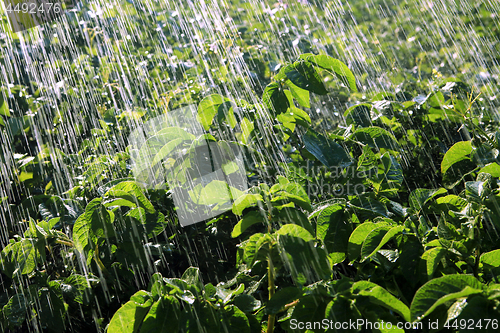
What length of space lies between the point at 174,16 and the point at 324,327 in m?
3.27

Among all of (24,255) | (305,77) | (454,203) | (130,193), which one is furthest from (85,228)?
(454,203)

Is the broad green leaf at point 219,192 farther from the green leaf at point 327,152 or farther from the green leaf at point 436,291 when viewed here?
the green leaf at point 436,291

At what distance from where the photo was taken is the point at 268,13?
3.41m

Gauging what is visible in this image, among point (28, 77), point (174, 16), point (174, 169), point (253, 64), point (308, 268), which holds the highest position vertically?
point (174, 16)

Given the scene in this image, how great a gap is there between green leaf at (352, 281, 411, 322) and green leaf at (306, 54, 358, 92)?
518 mm

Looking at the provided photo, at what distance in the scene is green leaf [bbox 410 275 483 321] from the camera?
0.59m

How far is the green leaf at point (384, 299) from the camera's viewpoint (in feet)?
2.03

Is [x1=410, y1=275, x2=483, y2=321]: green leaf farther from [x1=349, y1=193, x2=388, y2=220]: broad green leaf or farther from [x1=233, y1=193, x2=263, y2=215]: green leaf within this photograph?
[x1=233, y1=193, x2=263, y2=215]: green leaf

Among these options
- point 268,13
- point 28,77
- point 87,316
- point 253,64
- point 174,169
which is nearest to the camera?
point 174,169

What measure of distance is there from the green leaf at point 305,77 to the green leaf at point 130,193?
0.49 metres

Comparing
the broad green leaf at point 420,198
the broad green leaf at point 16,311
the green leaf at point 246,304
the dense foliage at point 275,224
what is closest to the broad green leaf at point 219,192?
the dense foliage at point 275,224

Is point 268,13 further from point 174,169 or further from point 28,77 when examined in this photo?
point 174,169

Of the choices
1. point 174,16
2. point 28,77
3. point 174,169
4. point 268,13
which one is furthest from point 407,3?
point 174,169

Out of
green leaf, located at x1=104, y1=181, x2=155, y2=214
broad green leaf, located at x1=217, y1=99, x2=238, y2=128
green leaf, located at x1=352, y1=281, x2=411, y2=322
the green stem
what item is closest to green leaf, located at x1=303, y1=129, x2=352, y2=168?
broad green leaf, located at x1=217, y1=99, x2=238, y2=128
